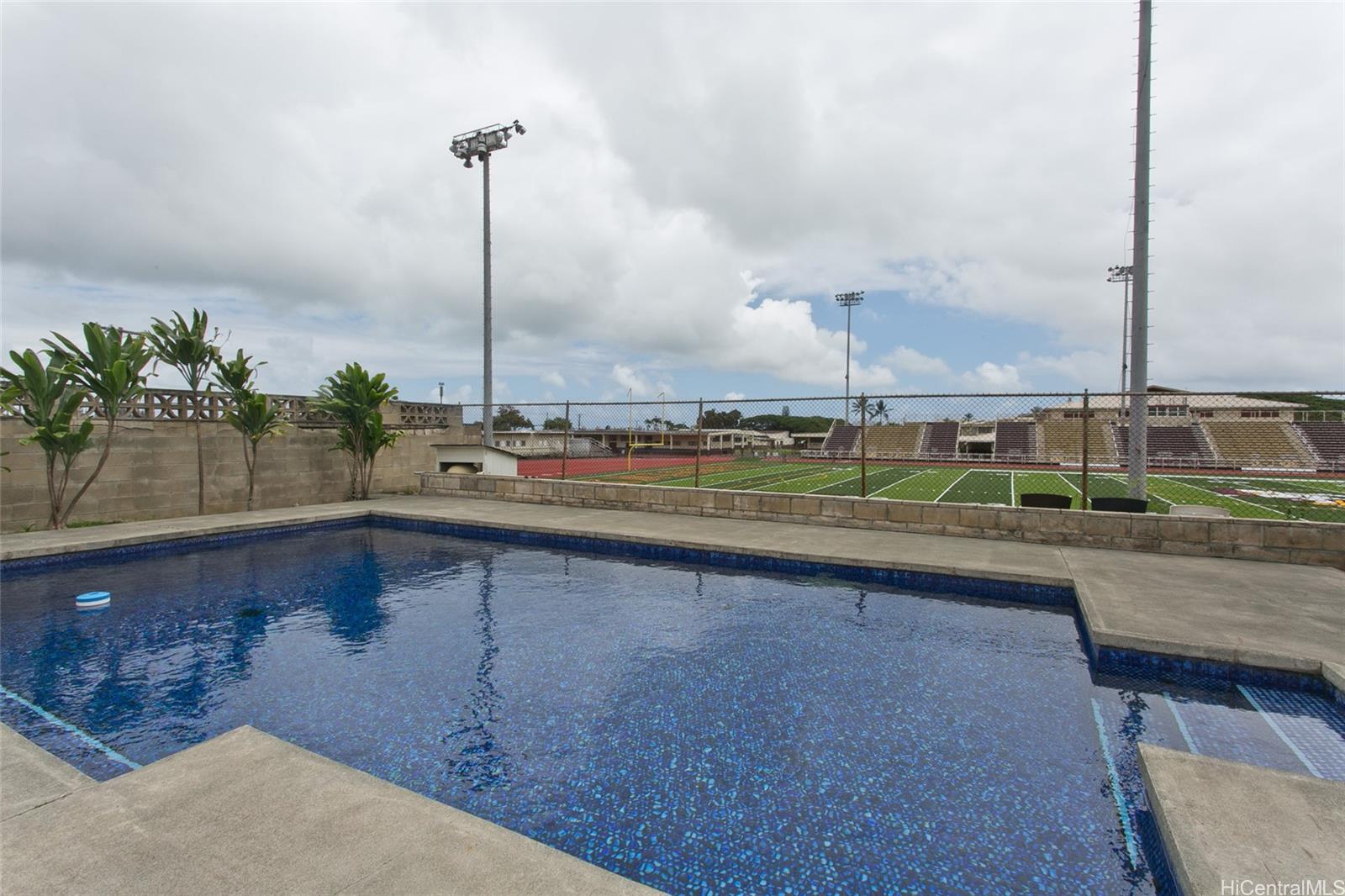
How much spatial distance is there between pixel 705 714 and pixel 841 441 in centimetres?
1151

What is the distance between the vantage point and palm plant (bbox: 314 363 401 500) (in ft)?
39.1

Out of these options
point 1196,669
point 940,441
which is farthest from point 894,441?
point 1196,669

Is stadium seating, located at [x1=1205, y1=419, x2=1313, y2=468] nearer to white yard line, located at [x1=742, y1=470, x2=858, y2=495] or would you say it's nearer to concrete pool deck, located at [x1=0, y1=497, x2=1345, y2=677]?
concrete pool deck, located at [x1=0, y1=497, x2=1345, y2=677]

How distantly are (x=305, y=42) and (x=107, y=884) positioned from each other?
10839mm

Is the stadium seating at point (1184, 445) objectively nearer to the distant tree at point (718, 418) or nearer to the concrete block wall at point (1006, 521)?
the concrete block wall at point (1006, 521)

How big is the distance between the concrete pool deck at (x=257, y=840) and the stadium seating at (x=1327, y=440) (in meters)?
10.9

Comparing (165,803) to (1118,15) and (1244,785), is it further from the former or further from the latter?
(1118,15)

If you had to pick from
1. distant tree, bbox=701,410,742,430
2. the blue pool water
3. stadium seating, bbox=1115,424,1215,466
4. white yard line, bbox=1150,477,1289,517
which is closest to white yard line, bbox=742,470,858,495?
distant tree, bbox=701,410,742,430

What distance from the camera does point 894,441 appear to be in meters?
15.1

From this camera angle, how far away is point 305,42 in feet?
28.0

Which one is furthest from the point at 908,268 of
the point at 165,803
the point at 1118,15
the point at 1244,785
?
the point at 165,803

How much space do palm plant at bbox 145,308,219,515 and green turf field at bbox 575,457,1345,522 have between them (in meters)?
8.96

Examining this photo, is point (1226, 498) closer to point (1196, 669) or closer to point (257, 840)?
point (1196, 669)

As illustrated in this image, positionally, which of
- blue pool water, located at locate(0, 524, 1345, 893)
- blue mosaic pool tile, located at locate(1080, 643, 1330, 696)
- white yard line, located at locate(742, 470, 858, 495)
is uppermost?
white yard line, located at locate(742, 470, 858, 495)
